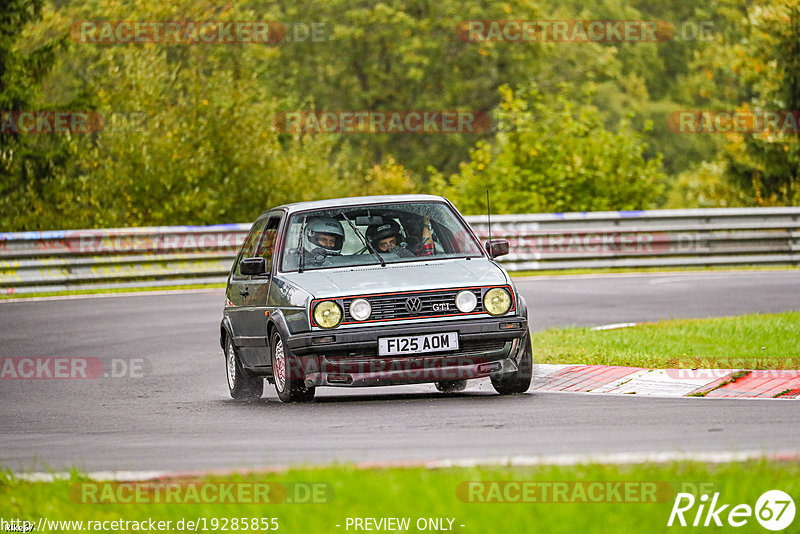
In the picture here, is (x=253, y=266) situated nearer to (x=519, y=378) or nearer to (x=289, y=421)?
(x=289, y=421)

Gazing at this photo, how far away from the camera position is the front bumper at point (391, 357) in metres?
10.2

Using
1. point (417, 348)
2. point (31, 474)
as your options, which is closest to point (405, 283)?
point (417, 348)

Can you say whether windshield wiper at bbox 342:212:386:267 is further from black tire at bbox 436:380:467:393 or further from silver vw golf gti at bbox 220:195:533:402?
black tire at bbox 436:380:467:393

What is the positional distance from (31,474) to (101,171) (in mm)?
24820

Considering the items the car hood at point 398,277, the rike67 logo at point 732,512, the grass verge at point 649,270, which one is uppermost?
the rike67 logo at point 732,512

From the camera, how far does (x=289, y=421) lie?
9719mm

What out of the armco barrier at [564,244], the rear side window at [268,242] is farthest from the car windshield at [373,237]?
the armco barrier at [564,244]

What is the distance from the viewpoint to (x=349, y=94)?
6181 cm

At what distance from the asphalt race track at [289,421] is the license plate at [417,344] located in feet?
1.44

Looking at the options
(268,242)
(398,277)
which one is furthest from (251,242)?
(398,277)

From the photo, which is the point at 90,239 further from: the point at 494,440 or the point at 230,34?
the point at 230,34

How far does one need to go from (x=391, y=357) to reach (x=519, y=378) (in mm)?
1199

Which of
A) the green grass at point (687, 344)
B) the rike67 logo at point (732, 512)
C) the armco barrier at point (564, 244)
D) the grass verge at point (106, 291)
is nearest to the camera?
the rike67 logo at point (732, 512)

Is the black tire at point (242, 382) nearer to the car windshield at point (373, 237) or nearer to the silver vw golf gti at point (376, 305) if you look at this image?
the silver vw golf gti at point (376, 305)
